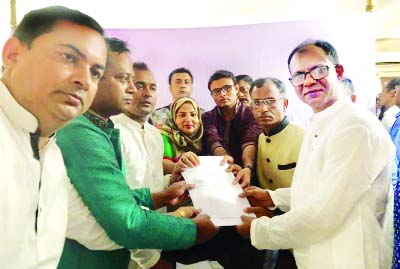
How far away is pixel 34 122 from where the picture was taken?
3.70ft

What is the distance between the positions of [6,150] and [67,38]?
351mm

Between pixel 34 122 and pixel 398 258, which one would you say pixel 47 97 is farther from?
pixel 398 258

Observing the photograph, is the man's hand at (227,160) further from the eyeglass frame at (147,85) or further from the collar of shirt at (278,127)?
the eyeglass frame at (147,85)

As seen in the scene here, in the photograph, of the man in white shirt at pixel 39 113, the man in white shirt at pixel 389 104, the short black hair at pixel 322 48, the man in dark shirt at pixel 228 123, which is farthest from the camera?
the man in white shirt at pixel 389 104

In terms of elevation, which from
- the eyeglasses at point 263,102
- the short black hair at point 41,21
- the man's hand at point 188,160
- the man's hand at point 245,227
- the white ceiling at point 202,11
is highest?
the white ceiling at point 202,11

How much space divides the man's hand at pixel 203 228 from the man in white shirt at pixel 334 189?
101 millimetres

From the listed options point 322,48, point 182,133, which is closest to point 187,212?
point 182,133

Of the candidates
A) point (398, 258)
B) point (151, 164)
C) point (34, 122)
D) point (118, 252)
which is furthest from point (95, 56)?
point (398, 258)

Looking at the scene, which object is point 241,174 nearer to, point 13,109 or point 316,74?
point 316,74

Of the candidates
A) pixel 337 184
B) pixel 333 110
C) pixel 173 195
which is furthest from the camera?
pixel 173 195

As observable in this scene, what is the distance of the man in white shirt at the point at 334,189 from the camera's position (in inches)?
51.8

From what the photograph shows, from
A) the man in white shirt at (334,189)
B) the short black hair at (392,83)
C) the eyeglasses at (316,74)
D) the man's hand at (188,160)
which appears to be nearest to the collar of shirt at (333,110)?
the man in white shirt at (334,189)

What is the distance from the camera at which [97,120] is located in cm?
145

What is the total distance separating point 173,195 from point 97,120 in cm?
38
